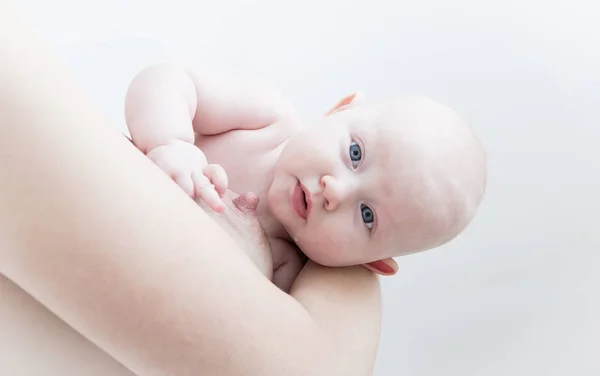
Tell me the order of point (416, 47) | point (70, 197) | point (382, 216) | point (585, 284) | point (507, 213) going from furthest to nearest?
point (416, 47)
point (507, 213)
point (585, 284)
point (382, 216)
point (70, 197)

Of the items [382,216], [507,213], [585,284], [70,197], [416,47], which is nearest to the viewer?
[70,197]

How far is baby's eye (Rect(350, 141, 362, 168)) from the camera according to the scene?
94cm

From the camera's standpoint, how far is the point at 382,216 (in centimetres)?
93

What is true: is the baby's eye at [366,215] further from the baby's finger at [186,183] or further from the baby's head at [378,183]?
the baby's finger at [186,183]

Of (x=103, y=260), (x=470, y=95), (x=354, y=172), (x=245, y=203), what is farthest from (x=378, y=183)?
(x=470, y=95)

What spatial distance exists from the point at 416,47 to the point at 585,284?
625 mm

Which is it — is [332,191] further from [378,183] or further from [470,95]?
[470,95]

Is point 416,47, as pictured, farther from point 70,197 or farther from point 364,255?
point 70,197

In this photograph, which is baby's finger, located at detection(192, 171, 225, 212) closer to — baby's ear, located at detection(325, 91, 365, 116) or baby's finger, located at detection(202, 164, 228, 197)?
baby's finger, located at detection(202, 164, 228, 197)

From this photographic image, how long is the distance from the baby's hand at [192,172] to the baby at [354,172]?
0.13 ft

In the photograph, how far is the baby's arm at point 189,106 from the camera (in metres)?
0.86

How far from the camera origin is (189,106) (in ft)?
3.13

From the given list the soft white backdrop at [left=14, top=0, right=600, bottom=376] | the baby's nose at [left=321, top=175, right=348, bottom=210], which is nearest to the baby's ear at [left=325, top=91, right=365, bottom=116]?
the baby's nose at [left=321, top=175, right=348, bottom=210]

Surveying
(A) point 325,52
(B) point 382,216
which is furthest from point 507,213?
(B) point 382,216
